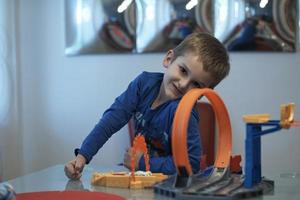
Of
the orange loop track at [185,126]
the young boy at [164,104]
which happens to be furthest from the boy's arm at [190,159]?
the orange loop track at [185,126]

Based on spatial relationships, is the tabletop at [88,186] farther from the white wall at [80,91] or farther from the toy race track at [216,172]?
the white wall at [80,91]

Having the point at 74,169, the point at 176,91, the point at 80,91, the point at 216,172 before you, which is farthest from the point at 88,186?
the point at 80,91

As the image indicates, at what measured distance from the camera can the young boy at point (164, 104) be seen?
1.05 m

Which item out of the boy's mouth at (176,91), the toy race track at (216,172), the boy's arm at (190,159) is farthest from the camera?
the boy's mouth at (176,91)

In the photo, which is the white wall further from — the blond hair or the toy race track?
the toy race track

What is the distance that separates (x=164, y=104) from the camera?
3.89 ft

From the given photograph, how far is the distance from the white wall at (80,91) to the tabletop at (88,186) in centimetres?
130

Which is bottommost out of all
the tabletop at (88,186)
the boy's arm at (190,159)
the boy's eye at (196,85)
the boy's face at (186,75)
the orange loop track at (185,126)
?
the tabletop at (88,186)

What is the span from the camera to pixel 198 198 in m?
0.72

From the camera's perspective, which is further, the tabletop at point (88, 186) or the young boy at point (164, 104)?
the young boy at point (164, 104)

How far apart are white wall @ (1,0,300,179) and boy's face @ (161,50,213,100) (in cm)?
121

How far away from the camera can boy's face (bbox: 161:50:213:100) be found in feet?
3.46

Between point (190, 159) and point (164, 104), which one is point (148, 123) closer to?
point (164, 104)

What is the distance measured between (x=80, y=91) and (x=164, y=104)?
51.9 inches
